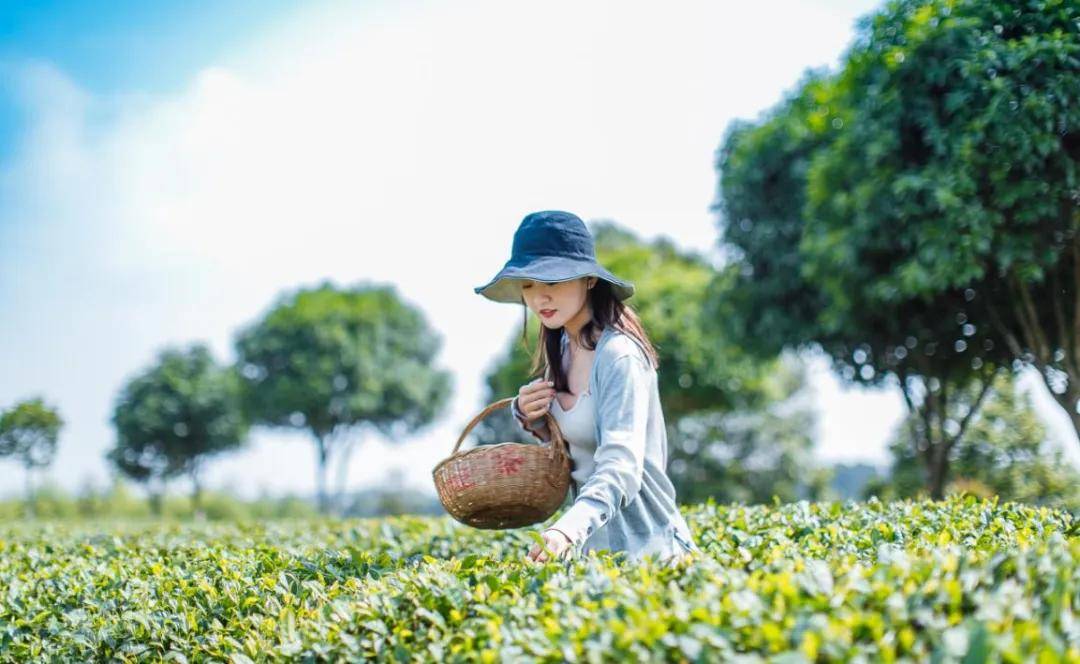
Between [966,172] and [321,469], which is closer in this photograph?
[966,172]

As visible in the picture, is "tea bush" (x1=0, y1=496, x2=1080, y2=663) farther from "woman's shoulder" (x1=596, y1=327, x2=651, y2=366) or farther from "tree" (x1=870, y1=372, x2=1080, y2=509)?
"tree" (x1=870, y1=372, x2=1080, y2=509)

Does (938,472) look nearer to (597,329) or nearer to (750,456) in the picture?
(597,329)

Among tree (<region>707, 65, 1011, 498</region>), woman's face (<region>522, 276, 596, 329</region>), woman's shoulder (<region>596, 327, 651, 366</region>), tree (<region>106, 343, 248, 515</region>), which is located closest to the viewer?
woman's shoulder (<region>596, 327, 651, 366</region>)

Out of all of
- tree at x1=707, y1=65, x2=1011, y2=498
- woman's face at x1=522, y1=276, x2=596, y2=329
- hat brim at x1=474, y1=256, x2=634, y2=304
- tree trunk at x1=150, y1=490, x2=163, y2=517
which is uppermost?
tree at x1=707, y1=65, x2=1011, y2=498

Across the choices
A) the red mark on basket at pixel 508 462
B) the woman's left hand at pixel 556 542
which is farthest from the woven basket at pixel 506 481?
the woman's left hand at pixel 556 542

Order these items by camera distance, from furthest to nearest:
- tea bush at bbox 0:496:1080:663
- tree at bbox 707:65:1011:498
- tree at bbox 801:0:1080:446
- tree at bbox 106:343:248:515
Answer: tree at bbox 106:343:248:515 → tree at bbox 707:65:1011:498 → tree at bbox 801:0:1080:446 → tea bush at bbox 0:496:1080:663

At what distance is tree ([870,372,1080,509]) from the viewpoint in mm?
14523

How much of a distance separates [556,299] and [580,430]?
53 centimetres

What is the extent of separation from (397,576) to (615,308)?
1.38 metres

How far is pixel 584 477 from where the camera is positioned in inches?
148

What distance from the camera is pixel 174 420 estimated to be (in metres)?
25.8

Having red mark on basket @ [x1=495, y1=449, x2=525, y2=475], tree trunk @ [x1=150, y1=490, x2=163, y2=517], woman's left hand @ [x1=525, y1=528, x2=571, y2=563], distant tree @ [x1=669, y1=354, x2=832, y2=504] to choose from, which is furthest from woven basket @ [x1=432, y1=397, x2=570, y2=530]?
tree trunk @ [x1=150, y1=490, x2=163, y2=517]

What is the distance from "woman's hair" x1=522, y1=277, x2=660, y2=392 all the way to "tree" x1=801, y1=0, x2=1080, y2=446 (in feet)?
15.6

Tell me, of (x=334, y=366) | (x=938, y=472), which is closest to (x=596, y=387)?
(x=938, y=472)
